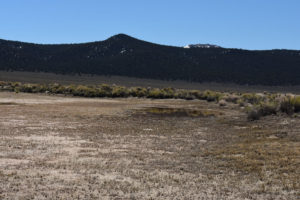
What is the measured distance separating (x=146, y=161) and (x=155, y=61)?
100 m

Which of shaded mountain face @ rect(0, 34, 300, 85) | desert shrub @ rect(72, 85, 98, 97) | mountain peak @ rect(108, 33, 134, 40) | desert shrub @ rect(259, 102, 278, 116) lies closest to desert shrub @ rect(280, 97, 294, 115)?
desert shrub @ rect(259, 102, 278, 116)

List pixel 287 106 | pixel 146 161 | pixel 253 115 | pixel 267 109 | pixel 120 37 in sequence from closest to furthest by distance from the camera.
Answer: pixel 146 161 → pixel 253 115 → pixel 267 109 → pixel 287 106 → pixel 120 37

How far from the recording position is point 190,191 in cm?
975

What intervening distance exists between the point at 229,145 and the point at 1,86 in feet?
187

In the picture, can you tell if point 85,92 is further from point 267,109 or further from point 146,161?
Answer: point 146,161

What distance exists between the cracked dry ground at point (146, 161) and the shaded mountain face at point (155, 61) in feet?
267

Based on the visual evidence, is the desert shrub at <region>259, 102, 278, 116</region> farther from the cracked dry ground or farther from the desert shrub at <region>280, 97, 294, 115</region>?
the cracked dry ground

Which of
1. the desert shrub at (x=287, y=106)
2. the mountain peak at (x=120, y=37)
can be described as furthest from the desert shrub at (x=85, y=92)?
the mountain peak at (x=120, y=37)

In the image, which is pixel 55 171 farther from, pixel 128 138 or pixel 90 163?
pixel 128 138

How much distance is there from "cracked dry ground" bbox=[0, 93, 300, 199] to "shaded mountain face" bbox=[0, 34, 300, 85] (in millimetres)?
81513

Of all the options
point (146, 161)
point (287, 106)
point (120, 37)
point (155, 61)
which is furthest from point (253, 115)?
point (120, 37)

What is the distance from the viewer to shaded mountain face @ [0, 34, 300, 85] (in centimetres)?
10394

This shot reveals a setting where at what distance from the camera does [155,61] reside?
370 ft

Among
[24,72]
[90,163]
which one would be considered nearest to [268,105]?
[90,163]
